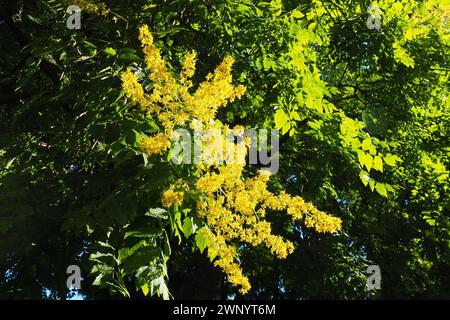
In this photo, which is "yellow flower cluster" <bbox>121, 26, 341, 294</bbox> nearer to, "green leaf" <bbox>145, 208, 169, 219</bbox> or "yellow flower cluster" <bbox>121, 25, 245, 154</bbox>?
"yellow flower cluster" <bbox>121, 25, 245, 154</bbox>

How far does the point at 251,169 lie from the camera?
466 cm

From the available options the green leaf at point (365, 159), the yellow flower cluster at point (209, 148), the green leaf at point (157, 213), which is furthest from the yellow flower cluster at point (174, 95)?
the green leaf at point (365, 159)

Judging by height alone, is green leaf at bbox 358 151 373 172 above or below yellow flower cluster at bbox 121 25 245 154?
above

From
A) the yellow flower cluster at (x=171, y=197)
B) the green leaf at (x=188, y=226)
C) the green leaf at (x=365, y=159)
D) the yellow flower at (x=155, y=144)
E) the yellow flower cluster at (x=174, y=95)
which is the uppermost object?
the green leaf at (x=365, y=159)

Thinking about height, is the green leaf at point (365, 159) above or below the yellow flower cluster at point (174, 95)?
above

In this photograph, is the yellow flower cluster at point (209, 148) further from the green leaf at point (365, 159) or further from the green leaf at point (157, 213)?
the green leaf at point (365, 159)

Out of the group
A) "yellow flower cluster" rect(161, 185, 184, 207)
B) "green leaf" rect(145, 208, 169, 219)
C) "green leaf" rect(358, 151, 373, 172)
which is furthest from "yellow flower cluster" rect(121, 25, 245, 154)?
"green leaf" rect(358, 151, 373, 172)

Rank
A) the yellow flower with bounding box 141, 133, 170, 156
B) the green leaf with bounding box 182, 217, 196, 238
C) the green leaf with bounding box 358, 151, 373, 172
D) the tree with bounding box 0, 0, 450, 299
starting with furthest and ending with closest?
the green leaf with bounding box 358, 151, 373, 172, the green leaf with bounding box 182, 217, 196, 238, the tree with bounding box 0, 0, 450, 299, the yellow flower with bounding box 141, 133, 170, 156

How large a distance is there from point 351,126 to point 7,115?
4241 mm

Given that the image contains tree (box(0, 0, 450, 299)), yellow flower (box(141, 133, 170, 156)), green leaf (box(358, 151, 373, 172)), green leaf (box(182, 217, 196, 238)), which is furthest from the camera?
green leaf (box(358, 151, 373, 172))

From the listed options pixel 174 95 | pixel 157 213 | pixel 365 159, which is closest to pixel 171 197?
pixel 157 213

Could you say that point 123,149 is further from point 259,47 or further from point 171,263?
point 171,263

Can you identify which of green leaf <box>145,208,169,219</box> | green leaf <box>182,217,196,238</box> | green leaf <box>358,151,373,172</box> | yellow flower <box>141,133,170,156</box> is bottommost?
green leaf <box>182,217,196,238</box>
